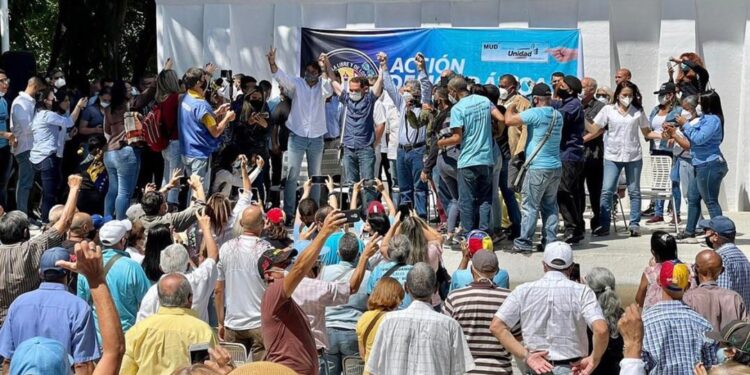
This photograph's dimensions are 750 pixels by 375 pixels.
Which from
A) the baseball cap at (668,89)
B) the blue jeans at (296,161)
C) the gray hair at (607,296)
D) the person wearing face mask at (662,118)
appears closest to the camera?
the gray hair at (607,296)

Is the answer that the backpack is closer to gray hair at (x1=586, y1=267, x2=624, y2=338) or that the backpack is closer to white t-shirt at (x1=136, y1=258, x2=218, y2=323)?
white t-shirt at (x1=136, y1=258, x2=218, y2=323)

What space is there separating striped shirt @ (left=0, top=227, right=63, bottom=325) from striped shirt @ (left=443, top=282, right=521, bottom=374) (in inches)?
109

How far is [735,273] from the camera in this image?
9.91 meters

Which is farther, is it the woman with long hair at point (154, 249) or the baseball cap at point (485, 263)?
the woman with long hair at point (154, 249)

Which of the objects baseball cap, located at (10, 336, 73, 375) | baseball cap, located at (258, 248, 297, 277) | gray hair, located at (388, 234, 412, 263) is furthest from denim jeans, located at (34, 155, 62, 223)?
baseball cap, located at (10, 336, 73, 375)

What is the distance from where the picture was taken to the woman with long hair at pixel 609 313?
332 inches

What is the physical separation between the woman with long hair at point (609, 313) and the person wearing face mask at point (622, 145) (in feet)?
19.7

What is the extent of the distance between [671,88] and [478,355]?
806cm

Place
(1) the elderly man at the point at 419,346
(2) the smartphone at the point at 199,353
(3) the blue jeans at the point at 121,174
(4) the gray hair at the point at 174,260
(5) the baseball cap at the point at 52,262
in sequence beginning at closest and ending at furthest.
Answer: (2) the smartphone at the point at 199,353 < (5) the baseball cap at the point at 52,262 < (1) the elderly man at the point at 419,346 < (4) the gray hair at the point at 174,260 < (3) the blue jeans at the point at 121,174

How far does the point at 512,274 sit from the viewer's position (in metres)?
13.8

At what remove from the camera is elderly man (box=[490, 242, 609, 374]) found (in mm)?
8148

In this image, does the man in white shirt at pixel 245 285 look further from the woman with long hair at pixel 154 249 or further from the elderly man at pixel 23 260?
the elderly man at pixel 23 260

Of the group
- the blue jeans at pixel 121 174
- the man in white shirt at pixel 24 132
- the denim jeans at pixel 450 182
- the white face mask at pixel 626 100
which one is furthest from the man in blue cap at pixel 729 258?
the man in white shirt at pixel 24 132

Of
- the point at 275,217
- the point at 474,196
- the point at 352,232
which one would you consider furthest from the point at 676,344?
the point at 474,196
